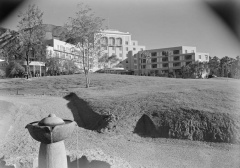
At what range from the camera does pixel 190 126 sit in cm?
515

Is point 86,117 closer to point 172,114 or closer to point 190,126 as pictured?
point 172,114

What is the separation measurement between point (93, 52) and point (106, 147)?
17.7ft

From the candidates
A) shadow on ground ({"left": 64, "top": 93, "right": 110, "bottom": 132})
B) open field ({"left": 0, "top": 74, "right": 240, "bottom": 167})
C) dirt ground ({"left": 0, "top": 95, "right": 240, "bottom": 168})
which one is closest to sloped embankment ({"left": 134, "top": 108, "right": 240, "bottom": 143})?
open field ({"left": 0, "top": 74, "right": 240, "bottom": 167})

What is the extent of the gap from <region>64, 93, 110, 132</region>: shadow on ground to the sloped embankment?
3.15 ft

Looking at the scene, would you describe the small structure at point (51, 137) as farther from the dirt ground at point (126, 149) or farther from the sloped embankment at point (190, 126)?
the sloped embankment at point (190, 126)

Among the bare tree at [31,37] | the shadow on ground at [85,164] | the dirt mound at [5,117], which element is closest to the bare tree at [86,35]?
the bare tree at [31,37]

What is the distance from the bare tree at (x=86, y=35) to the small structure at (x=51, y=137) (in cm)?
678

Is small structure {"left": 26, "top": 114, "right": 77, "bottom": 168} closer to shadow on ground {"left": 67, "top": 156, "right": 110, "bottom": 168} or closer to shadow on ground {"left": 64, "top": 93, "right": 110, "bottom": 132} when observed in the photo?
→ shadow on ground {"left": 67, "top": 156, "right": 110, "bottom": 168}

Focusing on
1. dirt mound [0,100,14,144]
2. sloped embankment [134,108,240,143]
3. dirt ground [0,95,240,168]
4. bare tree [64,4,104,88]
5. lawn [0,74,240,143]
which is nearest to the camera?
dirt ground [0,95,240,168]

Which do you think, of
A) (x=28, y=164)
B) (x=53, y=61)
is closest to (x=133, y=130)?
(x=28, y=164)

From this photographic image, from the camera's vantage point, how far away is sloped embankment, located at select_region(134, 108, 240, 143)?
4.76 m

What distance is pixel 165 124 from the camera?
5371 mm

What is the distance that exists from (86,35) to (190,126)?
261 inches

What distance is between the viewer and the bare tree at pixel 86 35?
31.2ft
